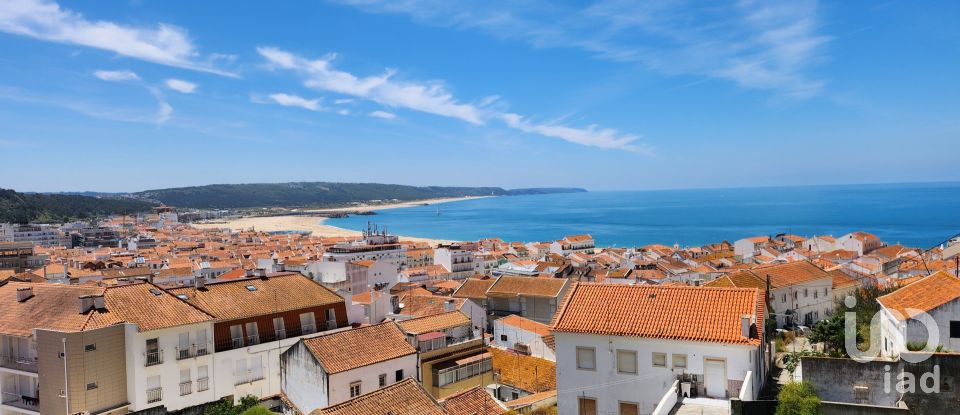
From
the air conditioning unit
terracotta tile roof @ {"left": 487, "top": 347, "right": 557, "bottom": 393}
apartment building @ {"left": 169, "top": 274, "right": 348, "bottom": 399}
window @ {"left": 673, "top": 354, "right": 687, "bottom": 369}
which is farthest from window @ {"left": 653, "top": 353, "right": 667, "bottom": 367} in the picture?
apartment building @ {"left": 169, "top": 274, "right": 348, "bottom": 399}

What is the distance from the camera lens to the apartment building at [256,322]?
2397 centimetres

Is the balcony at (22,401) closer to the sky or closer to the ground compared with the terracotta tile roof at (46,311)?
closer to the ground

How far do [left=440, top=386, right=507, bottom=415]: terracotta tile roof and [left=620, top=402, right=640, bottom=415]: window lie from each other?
3.35 meters

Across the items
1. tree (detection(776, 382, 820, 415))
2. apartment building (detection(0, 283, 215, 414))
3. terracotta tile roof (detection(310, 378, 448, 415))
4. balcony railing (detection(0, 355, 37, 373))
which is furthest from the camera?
balcony railing (detection(0, 355, 37, 373))

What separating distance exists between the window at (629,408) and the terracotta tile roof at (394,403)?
4.40 m

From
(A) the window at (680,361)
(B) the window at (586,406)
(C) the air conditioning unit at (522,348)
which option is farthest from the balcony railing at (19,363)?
(A) the window at (680,361)

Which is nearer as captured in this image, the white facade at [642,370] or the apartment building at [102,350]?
the white facade at [642,370]

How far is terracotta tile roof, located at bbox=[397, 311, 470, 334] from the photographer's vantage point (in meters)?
25.9

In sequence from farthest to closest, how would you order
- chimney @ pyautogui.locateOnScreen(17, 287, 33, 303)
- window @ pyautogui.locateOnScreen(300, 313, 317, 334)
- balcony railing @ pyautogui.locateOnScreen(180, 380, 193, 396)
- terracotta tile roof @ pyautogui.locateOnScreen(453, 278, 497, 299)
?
terracotta tile roof @ pyautogui.locateOnScreen(453, 278, 497, 299), window @ pyautogui.locateOnScreen(300, 313, 317, 334), chimney @ pyautogui.locateOnScreen(17, 287, 33, 303), balcony railing @ pyautogui.locateOnScreen(180, 380, 193, 396)

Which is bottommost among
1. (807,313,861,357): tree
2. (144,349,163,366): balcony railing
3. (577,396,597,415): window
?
(577,396,597,415): window

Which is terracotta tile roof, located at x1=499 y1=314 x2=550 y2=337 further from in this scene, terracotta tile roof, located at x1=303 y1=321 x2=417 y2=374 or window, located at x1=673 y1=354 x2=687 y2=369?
window, located at x1=673 y1=354 x2=687 y2=369

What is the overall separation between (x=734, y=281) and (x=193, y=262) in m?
71.0

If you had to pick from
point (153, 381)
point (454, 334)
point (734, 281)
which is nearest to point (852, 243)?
point (734, 281)

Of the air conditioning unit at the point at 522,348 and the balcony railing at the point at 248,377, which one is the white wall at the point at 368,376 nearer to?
the balcony railing at the point at 248,377
